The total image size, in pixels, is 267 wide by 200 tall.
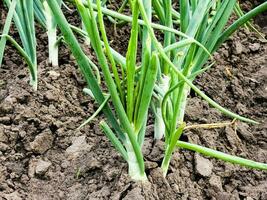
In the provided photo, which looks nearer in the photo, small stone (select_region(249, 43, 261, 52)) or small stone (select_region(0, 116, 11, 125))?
small stone (select_region(0, 116, 11, 125))

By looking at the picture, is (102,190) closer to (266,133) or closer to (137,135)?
(137,135)

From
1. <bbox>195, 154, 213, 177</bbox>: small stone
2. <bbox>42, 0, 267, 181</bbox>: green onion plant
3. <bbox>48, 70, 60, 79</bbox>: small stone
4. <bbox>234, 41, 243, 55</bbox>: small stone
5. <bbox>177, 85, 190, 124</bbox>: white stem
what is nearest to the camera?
<bbox>42, 0, 267, 181</bbox>: green onion plant

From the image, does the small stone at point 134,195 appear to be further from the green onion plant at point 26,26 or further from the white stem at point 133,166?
the green onion plant at point 26,26

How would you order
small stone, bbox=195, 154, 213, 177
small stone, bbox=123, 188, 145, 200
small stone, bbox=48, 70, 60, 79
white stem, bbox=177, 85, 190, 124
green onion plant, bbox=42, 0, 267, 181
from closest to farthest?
green onion plant, bbox=42, 0, 267, 181, small stone, bbox=123, 188, 145, 200, small stone, bbox=195, 154, 213, 177, white stem, bbox=177, 85, 190, 124, small stone, bbox=48, 70, 60, 79

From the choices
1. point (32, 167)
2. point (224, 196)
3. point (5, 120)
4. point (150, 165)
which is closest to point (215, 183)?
point (224, 196)

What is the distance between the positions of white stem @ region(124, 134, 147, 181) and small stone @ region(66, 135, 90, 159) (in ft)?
0.59

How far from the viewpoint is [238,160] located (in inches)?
41.1

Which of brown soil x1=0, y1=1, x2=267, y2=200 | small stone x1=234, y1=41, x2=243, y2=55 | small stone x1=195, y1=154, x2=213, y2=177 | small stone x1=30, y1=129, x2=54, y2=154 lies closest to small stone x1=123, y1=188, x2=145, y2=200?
brown soil x1=0, y1=1, x2=267, y2=200

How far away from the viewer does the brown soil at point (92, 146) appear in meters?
1.21

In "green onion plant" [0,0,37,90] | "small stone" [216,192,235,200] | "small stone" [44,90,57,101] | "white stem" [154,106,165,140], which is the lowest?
"small stone" [216,192,235,200]

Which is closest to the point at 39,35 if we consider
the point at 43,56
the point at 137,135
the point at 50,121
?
the point at 43,56

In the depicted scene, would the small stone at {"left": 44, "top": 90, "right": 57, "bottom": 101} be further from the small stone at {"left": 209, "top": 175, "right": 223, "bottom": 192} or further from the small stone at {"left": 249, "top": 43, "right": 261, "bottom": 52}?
the small stone at {"left": 249, "top": 43, "right": 261, "bottom": 52}

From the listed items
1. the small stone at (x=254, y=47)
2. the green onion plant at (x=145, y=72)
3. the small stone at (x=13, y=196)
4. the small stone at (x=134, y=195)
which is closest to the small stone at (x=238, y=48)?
the small stone at (x=254, y=47)

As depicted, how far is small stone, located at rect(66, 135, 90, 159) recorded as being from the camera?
51.6 inches
